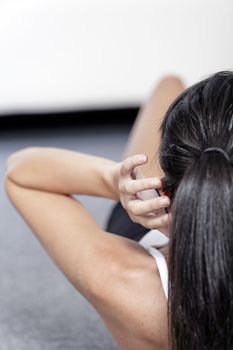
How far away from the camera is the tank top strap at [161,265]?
0.85 meters

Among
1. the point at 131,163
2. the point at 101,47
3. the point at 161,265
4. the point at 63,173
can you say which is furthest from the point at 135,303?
the point at 101,47

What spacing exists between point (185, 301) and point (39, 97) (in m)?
1.64

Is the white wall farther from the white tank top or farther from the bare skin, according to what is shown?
the white tank top

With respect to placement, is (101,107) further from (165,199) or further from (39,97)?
(165,199)

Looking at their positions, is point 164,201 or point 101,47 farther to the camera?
point 101,47

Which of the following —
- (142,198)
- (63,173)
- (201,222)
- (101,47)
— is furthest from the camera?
(101,47)

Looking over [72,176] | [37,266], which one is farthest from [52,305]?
[72,176]

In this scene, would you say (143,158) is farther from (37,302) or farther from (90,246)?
(37,302)

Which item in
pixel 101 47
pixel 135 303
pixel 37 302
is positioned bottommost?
pixel 37 302

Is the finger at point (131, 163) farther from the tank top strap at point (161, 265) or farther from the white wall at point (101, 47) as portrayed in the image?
the white wall at point (101, 47)

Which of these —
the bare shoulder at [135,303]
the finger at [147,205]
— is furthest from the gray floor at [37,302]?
the finger at [147,205]

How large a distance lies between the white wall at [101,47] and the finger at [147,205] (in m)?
1.44

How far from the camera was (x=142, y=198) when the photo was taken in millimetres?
932

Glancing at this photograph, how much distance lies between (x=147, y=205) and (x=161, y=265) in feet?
0.33
